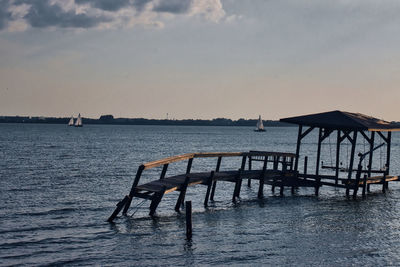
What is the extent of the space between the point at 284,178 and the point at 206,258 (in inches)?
517

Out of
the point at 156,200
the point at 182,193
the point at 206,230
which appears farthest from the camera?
the point at 182,193

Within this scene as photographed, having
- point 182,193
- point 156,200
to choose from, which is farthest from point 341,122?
point 156,200

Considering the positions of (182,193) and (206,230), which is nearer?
(206,230)

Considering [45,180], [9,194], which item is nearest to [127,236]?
[9,194]

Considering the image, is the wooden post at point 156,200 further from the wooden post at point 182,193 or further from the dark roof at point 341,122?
the dark roof at point 341,122

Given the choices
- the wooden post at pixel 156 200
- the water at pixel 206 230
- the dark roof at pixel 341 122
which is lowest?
the water at pixel 206 230

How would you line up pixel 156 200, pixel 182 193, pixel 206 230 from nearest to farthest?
1. pixel 206 230
2. pixel 156 200
3. pixel 182 193

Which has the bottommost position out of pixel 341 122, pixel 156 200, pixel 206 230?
pixel 206 230

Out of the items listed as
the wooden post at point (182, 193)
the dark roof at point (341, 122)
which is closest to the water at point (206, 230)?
the wooden post at point (182, 193)

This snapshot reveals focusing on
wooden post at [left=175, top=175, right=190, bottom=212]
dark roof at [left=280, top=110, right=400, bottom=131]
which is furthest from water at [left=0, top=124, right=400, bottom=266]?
dark roof at [left=280, top=110, right=400, bottom=131]

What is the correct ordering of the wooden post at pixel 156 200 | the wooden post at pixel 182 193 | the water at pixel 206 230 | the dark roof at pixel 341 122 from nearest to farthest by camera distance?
the water at pixel 206 230 < the wooden post at pixel 156 200 < the wooden post at pixel 182 193 < the dark roof at pixel 341 122

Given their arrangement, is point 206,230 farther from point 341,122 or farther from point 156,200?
point 341,122

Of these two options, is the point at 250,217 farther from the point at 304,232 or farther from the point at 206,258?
the point at 206,258

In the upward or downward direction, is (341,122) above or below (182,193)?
above
